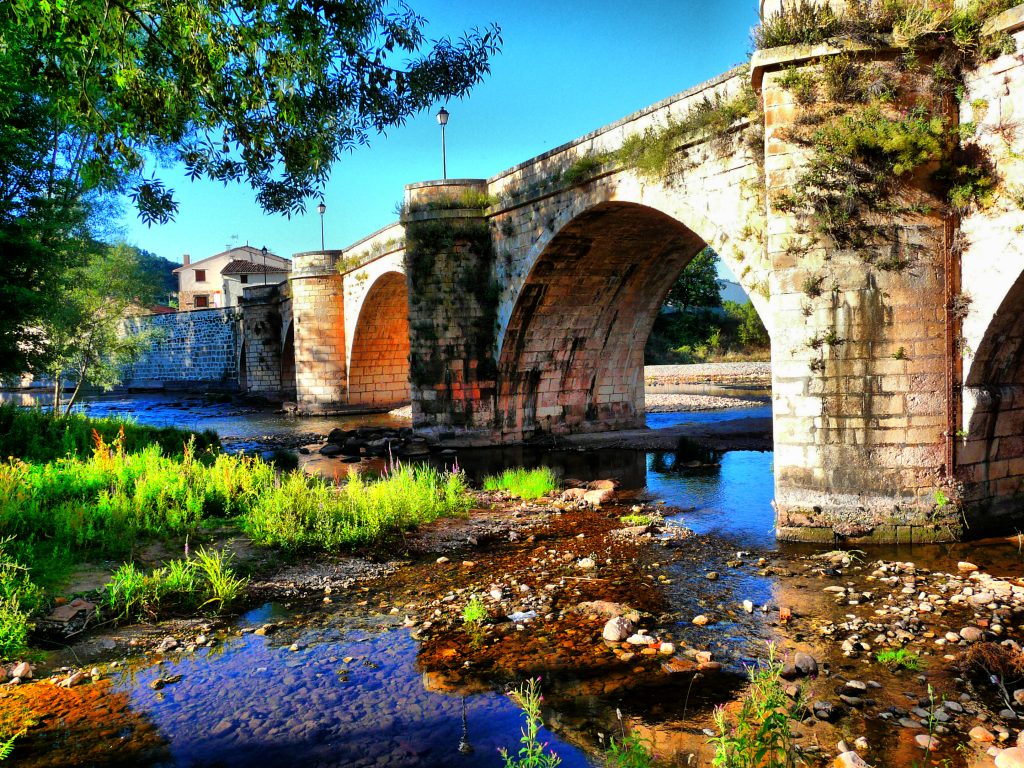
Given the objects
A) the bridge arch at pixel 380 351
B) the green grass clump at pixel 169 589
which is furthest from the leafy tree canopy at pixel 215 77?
the bridge arch at pixel 380 351

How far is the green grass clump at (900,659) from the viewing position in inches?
Result: 186

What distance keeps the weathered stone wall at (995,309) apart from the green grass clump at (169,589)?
667 centimetres

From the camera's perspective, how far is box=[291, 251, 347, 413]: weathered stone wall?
2619cm

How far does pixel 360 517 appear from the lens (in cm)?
821

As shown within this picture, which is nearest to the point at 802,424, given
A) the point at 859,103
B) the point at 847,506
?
the point at 847,506

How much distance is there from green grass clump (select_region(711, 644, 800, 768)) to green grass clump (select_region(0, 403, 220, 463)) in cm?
821

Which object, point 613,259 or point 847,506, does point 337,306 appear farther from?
point 847,506

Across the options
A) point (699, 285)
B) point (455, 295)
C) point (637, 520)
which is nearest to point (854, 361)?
point (637, 520)

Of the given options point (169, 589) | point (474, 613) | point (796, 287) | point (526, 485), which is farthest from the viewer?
point (526, 485)

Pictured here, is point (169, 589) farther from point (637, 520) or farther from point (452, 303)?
point (452, 303)

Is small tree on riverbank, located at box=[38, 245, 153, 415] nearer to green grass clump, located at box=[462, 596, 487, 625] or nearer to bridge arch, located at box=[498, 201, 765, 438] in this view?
bridge arch, located at box=[498, 201, 765, 438]

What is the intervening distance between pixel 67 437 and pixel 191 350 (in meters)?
32.4

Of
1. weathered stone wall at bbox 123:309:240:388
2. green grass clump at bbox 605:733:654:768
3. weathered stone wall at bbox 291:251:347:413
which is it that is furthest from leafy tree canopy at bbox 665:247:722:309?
green grass clump at bbox 605:733:654:768

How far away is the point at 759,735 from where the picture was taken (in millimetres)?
3166
